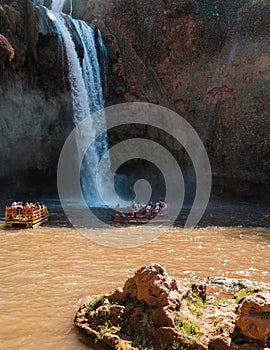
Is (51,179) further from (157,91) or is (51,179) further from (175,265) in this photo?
(175,265)

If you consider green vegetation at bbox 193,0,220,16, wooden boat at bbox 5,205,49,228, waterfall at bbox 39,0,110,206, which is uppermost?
green vegetation at bbox 193,0,220,16

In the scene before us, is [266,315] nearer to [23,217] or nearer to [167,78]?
[23,217]

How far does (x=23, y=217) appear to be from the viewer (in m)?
17.1

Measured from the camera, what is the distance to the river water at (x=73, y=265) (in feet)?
21.9

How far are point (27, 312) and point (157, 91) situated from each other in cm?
2629

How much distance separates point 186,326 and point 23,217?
12.9 meters

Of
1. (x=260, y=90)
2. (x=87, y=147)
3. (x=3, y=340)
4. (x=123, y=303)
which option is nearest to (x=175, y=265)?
(x=123, y=303)

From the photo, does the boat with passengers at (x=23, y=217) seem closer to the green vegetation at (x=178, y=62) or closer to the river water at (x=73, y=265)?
the river water at (x=73, y=265)

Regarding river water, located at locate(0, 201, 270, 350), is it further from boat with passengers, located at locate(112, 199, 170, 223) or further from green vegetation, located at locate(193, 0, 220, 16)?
green vegetation, located at locate(193, 0, 220, 16)

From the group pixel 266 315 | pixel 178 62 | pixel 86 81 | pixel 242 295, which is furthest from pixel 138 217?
pixel 178 62

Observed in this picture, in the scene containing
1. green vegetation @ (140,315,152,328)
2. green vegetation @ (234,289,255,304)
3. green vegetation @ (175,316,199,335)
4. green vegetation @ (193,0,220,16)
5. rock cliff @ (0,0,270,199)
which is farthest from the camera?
green vegetation @ (193,0,220,16)

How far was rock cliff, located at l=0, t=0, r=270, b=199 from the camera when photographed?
86.6 feet

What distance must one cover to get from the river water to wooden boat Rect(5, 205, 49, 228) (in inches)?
20.4

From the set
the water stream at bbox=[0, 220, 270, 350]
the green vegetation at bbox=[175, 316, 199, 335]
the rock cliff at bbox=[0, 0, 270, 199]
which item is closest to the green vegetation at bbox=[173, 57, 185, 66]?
the rock cliff at bbox=[0, 0, 270, 199]
